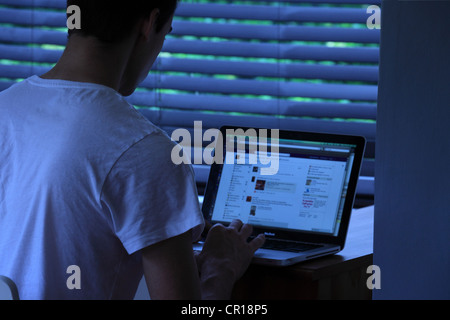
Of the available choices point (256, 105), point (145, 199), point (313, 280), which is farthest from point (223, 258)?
point (256, 105)

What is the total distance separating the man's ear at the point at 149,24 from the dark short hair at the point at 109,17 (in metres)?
0.01

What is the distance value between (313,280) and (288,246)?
0.16 metres

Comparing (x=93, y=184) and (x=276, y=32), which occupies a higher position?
(x=276, y=32)

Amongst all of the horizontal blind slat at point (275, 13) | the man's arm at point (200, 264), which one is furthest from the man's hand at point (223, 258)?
the horizontal blind slat at point (275, 13)

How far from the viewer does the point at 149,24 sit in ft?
3.20

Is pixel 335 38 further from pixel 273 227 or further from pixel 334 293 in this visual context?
pixel 334 293

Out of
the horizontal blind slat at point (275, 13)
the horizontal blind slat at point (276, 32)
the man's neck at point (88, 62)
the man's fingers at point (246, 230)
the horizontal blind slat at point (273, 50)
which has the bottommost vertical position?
the man's fingers at point (246, 230)

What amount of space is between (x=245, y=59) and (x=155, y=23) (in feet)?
3.44

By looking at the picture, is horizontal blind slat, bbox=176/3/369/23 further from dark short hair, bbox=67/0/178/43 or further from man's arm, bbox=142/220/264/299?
dark short hair, bbox=67/0/178/43

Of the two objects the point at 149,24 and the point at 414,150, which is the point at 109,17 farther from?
the point at 414,150

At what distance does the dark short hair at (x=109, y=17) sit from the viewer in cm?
93

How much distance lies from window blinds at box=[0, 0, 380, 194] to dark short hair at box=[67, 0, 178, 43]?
1059 millimetres

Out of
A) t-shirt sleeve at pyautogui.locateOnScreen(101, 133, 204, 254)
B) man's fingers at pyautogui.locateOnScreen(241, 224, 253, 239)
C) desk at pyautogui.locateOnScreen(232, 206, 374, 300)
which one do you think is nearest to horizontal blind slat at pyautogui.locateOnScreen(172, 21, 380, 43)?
desk at pyautogui.locateOnScreen(232, 206, 374, 300)

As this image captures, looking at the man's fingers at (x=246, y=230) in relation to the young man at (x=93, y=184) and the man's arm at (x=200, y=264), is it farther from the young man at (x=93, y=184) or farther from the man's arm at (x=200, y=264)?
the young man at (x=93, y=184)
